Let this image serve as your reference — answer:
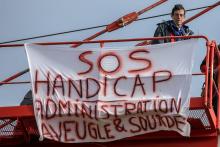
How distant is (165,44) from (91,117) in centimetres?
185

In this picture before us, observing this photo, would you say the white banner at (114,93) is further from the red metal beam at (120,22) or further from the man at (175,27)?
the red metal beam at (120,22)

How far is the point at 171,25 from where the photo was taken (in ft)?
49.4

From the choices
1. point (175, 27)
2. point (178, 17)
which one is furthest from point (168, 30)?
point (178, 17)

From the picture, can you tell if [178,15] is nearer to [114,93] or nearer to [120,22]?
[114,93]

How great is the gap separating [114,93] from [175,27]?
6.71ft

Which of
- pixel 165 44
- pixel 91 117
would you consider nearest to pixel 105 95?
pixel 91 117

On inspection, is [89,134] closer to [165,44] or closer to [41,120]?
[41,120]

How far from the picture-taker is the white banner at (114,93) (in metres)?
13.8

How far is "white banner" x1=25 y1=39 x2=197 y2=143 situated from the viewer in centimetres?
1377

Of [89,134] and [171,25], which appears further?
[171,25]

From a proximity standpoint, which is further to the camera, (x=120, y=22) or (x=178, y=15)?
(x=120, y=22)

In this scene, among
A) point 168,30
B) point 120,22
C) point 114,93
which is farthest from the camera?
point 120,22

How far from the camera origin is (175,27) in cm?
1507

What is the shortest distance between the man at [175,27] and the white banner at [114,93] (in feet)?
3.02
